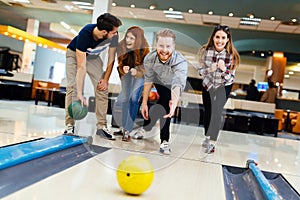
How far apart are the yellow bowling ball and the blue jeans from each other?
1708 millimetres

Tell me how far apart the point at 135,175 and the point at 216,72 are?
181cm

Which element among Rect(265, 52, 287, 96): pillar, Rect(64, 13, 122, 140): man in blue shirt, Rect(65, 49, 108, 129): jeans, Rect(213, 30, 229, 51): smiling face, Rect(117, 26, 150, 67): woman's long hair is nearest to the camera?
Rect(64, 13, 122, 140): man in blue shirt

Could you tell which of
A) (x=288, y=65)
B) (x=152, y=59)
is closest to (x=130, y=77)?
(x=152, y=59)

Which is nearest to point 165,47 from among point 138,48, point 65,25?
point 138,48

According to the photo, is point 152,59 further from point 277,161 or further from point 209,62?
point 277,161

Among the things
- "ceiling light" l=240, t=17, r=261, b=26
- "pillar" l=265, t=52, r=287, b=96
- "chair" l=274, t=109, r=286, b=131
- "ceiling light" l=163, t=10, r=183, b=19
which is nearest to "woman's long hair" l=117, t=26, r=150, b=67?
"ceiling light" l=163, t=10, r=183, b=19

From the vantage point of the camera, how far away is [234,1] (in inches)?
291

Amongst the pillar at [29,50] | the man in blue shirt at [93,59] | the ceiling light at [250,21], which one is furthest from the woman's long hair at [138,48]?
the pillar at [29,50]

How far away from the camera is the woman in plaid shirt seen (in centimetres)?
309

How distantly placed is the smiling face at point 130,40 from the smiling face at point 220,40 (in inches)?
30.0

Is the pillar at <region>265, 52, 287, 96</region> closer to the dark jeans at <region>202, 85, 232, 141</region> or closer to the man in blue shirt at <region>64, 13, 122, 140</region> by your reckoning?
the dark jeans at <region>202, 85, 232, 141</region>

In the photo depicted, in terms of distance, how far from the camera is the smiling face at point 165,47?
2406 millimetres

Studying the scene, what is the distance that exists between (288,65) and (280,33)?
5.04 m

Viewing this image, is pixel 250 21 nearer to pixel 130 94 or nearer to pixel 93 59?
pixel 130 94
